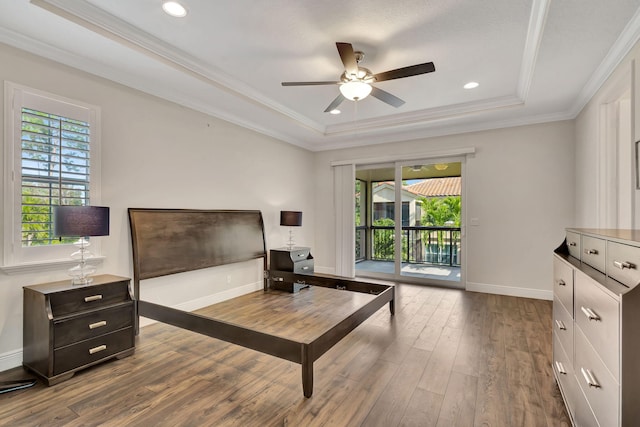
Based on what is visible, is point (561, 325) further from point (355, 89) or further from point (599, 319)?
point (355, 89)

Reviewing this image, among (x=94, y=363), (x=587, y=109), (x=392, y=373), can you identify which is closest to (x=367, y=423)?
(x=392, y=373)

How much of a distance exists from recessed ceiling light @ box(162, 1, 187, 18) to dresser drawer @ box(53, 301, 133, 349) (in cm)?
246

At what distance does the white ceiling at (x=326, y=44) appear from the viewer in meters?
2.34

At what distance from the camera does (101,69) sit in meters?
3.06

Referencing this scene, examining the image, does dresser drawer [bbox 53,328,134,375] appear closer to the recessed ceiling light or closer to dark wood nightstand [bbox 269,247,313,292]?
dark wood nightstand [bbox 269,247,313,292]

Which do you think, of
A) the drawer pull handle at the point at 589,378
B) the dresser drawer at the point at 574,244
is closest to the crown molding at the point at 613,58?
the dresser drawer at the point at 574,244

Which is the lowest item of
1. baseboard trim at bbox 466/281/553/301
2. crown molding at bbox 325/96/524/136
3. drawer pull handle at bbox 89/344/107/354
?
baseboard trim at bbox 466/281/553/301

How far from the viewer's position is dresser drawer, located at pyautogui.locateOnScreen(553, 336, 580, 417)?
1.74 metres

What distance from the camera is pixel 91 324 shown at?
8.16ft

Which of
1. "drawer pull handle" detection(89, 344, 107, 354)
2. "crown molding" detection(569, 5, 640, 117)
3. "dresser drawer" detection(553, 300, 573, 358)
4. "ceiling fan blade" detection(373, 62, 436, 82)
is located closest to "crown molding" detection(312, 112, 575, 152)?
"crown molding" detection(569, 5, 640, 117)

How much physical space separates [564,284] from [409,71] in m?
2.01

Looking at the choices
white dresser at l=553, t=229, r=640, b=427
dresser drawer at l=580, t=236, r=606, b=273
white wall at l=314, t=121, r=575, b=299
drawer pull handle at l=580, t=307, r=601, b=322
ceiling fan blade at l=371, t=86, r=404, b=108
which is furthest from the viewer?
white wall at l=314, t=121, r=575, b=299

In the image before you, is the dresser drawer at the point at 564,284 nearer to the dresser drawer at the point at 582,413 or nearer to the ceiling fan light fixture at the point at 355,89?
the dresser drawer at the point at 582,413

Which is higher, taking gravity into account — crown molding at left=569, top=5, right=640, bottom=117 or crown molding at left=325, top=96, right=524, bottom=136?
crown molding at left=325, top=96, right=524, bottom=136
